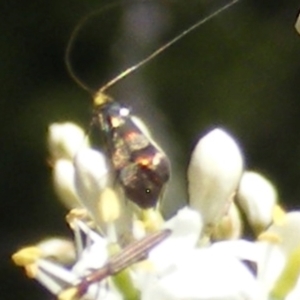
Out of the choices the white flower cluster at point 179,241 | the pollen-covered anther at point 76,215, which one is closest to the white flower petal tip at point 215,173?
the white flower cluster at point 179,241

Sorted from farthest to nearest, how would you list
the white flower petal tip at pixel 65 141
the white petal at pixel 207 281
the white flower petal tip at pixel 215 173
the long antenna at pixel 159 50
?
the long antenna at pixel 159 50 → the white flower petal tip at pixel 65 141 → the white flower petal tip at pixel 215 173 → the white petal at pixel 207 281

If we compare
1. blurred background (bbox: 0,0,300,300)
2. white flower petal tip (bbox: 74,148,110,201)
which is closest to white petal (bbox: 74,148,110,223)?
white flower petal tip (bbox: 74,148,110,201)

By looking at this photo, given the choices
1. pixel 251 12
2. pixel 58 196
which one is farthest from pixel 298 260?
pixel 251 12

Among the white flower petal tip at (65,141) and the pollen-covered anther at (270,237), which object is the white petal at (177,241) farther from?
the white flower petal tip at (65,141)

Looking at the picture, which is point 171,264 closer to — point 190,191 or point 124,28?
point 190,191

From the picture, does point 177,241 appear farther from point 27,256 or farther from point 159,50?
point 159,50

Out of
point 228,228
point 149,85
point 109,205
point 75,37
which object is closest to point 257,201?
point 228,228
